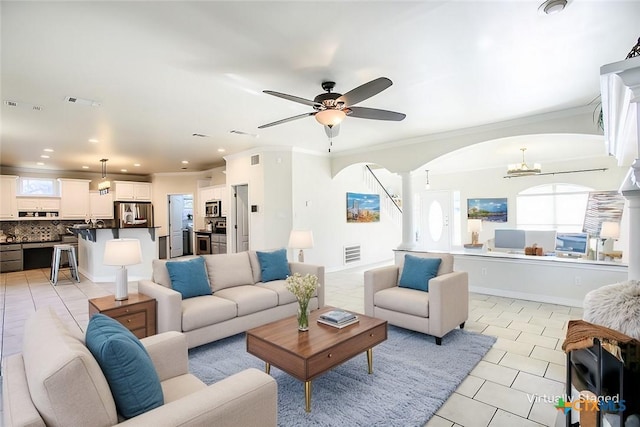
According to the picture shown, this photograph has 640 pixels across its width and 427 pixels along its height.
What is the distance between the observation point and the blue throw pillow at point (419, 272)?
3752mm

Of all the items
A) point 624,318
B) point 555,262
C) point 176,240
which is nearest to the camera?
point 624,318

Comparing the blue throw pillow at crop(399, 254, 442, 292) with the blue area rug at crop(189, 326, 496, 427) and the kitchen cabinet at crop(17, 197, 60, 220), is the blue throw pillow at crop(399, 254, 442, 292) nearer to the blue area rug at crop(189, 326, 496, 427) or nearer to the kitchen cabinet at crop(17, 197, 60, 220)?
the blue area rug at crop(189, 326, 496, 427)

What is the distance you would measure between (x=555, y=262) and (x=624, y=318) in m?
3.59

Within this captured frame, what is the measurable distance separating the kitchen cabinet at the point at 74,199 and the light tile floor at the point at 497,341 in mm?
2721

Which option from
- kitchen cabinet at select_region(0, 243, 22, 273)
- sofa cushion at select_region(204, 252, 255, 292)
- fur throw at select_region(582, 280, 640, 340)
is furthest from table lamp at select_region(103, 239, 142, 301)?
kitchen cabinet at select_region(0, 243, 22, 273)

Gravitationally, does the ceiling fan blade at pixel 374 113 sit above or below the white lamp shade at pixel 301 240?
above

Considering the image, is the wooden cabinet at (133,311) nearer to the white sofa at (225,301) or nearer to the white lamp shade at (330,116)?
the white sofa at (225,301)

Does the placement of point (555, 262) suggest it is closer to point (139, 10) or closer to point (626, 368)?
point (626, 368)

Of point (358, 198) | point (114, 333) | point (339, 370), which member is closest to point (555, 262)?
point (339, 370)

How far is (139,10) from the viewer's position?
7.24ft

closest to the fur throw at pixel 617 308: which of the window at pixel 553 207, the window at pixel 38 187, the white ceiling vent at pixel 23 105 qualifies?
the white ceiling vent at pixel 23 105

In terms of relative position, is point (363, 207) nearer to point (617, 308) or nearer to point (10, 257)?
point (617, 308)

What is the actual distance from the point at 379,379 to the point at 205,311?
1.75 metres

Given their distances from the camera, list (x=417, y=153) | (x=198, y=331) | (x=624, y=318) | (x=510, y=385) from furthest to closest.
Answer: (x=417, y=153) < (x=198, y=331) < (x=510, y=385) < (x=624, y=318)
